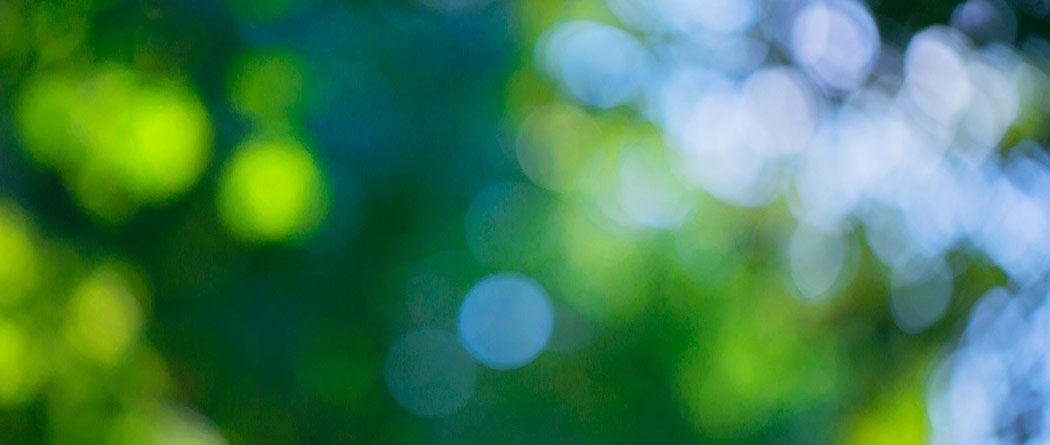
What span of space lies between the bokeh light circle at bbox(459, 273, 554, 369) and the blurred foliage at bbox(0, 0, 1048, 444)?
0.11 feet

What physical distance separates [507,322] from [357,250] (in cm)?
31

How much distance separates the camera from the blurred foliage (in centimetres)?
75

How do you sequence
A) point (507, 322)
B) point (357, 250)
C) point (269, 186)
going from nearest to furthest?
point (269, 186)
point (357, 250)
point (507, 322)

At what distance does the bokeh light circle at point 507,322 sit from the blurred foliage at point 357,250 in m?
0.03

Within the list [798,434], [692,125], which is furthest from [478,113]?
[798,434]

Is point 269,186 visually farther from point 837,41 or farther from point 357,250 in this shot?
point 837,41

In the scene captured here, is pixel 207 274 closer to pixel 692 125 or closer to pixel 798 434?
pixel 692 125

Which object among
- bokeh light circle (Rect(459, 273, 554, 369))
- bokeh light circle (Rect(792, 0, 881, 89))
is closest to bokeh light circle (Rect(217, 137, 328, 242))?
bokeh light circle (Rect(459, 273, 554, 369))

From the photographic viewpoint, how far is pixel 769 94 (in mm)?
870

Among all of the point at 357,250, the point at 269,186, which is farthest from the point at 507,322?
the point at 269,186

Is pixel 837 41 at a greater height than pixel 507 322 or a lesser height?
greater

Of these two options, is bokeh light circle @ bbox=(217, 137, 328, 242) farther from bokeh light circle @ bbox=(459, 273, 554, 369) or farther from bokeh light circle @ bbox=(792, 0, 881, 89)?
bokeh light circle @ bbox=(792, 0, 881, 89)

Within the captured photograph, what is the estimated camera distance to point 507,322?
1164 millimetres

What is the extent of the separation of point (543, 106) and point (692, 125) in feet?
0.70
